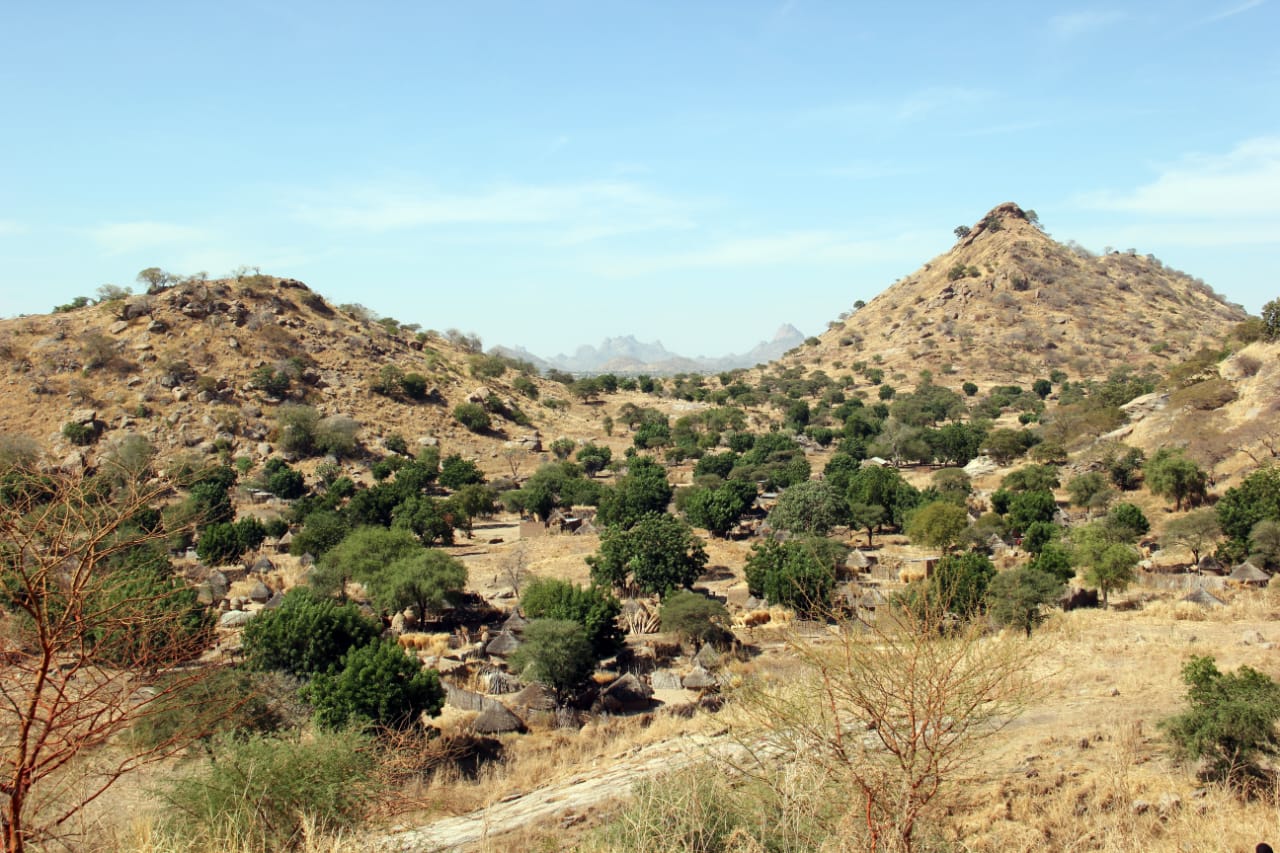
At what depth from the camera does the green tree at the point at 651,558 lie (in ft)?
93.8

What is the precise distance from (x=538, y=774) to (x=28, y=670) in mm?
13013

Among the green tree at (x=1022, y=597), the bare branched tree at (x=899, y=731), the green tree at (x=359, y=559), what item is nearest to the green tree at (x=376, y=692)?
the green tree at (x=359, y=559)

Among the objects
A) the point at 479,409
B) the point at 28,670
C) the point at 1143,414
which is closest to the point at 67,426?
the point at 479,409

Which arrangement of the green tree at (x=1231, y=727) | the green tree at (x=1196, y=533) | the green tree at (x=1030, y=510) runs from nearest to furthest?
the green tree at (x=1231, y=727) < the green tree at (x=1196, y=533) < the green tree at (x=1030, y=510)

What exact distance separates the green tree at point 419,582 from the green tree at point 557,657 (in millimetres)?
6597

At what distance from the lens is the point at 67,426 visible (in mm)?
51750

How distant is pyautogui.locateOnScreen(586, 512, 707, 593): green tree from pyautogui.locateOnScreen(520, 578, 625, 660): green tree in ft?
13.6

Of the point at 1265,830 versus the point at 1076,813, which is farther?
the point at 1076,813

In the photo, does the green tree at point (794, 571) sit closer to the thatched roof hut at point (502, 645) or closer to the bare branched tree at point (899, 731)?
the thatched roof hut at point (502, 645)

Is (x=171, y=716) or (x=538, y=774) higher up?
(x=171, y=716)

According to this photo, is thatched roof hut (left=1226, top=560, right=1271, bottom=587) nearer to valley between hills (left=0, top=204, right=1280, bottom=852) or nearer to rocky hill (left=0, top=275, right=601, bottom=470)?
valley between hills (left=0, top=204, right=1280, bottom=852)

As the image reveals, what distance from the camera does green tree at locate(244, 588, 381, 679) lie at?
64.1 feet

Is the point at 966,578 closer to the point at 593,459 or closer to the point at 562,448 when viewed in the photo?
the point at 593,459

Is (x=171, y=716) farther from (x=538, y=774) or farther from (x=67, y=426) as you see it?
(x=67, y=426)
